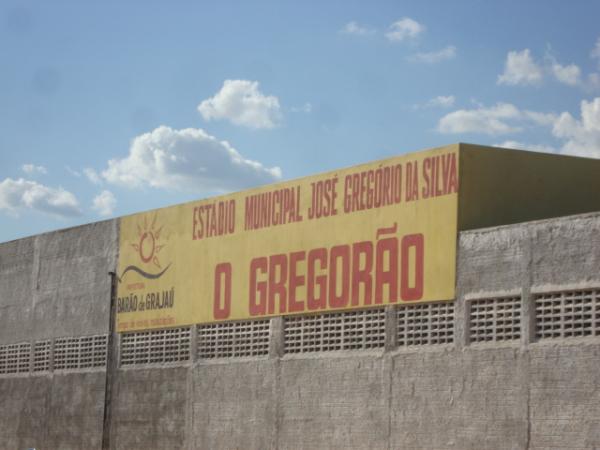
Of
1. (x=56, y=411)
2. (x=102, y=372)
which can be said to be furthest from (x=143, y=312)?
(x=56, y=411)

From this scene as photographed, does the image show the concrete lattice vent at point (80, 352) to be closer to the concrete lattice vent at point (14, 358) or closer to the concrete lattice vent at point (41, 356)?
the concrete lattice vent at point (41, 356)

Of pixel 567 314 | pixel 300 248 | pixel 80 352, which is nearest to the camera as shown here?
pixel 567 314

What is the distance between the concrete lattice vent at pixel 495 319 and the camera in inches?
683

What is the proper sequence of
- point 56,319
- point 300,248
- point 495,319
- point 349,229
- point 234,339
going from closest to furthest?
point 495,319 < point 349,229 < point 300,248 < point 234,339 < point 56,319

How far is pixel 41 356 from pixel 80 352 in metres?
2.02

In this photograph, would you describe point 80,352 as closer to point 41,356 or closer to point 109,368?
point 109,368

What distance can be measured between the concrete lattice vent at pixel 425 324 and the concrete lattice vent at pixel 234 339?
3.69 metres

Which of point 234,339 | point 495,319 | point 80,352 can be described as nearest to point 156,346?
point 234,339

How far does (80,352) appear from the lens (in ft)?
91.2

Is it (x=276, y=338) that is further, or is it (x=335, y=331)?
(x=276, y=338)

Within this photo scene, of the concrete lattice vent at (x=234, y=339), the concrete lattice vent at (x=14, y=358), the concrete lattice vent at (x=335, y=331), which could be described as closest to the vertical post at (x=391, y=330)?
the concrete lattice vent at (x=335, y=331)

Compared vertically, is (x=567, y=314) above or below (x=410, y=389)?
above

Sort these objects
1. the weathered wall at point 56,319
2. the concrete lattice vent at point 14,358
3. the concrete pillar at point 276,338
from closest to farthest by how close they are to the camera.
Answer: the concrete pillar at point 276,338 → the weathered wall at point 56,319 → the concrete lattice vent at point 14,358

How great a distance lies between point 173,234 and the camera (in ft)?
82.8
